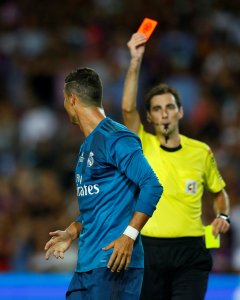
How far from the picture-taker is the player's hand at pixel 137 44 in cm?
537

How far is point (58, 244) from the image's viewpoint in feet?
14.2

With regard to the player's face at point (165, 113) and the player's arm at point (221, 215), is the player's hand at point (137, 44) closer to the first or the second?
the player's face at point (165, 113)

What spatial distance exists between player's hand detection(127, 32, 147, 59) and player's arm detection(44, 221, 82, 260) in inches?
54.4

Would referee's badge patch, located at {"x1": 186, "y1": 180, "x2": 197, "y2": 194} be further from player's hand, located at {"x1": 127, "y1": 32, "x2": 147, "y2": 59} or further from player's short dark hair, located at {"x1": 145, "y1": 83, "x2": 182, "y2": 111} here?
player's hand, located at {"x1": 127, "y1": 32, "x2": 147, "y2": 59}

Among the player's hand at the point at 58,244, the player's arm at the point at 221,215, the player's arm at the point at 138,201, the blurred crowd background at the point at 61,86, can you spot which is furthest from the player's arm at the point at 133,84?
→ the blurred crowd background at the point at 61,86

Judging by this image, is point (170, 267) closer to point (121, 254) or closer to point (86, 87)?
point (121, 254)

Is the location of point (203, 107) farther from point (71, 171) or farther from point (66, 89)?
point (66, 89)

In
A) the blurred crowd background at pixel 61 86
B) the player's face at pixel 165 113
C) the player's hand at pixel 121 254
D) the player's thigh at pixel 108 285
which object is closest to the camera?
the player's hand at pixel 121 254

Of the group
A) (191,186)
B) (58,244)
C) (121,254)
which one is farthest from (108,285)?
(191,186)

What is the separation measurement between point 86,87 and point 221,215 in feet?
5.25

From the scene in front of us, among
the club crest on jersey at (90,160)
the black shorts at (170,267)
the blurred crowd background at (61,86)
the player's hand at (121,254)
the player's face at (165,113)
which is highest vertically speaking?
the blurred crowd background at (61,86)

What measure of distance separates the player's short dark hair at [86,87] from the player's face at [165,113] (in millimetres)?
1131

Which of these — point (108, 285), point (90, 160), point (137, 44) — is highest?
point (137, 44)

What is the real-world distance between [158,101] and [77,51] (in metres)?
6.08
